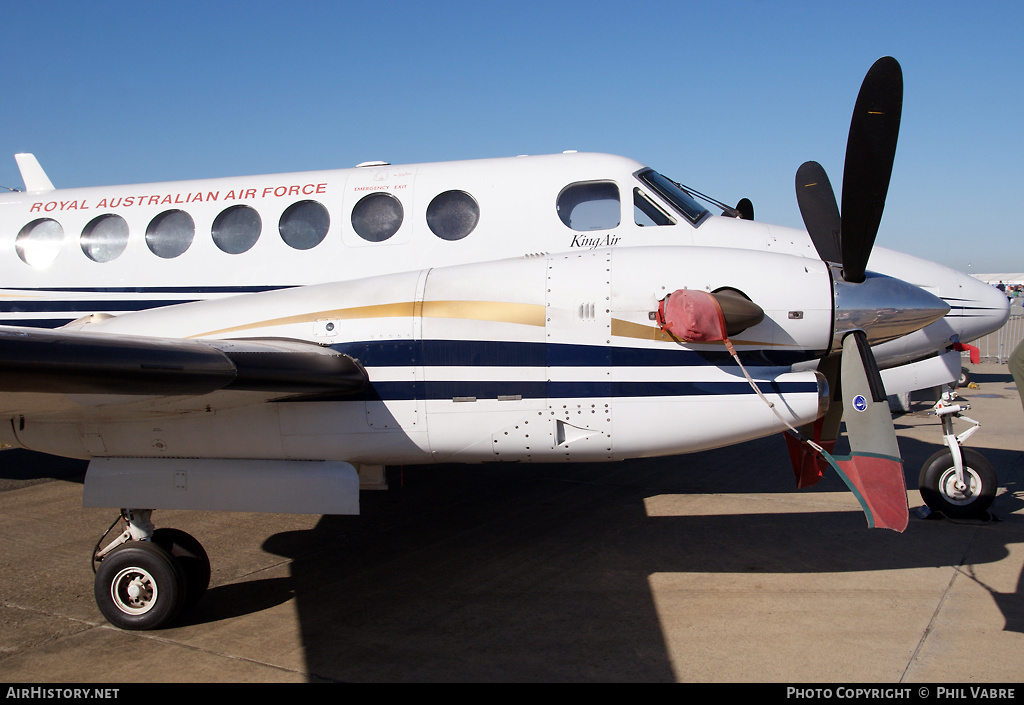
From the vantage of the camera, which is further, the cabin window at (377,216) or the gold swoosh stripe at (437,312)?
the cabin window at (377,216)

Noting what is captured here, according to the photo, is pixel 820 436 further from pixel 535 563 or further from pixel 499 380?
pixel 499 380

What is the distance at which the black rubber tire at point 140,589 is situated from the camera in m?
4.96

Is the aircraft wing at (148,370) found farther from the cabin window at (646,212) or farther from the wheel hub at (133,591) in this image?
the cabin window at (646,212)

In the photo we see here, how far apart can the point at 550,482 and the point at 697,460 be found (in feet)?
7.61

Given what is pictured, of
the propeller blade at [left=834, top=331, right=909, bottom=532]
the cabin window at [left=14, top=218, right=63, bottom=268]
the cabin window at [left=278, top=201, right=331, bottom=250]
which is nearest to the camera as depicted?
the propeller blade at [left=834, top=331, right=909, bottom=532]

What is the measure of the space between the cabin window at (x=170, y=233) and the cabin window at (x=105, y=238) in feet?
0.99

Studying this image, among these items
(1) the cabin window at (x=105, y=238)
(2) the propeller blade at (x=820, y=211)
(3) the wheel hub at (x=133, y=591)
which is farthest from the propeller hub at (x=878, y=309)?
(1) the cabin window at (x=105, y=238)

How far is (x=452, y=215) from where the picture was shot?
6.80 m

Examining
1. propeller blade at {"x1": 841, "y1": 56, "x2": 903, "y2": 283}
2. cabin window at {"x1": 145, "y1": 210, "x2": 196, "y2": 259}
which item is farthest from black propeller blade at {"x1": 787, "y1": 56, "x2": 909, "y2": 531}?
cabin window at {"x1": 145, "y1": 210, "x2": 196, "y2": 259}

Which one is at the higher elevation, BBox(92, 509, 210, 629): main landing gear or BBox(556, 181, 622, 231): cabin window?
BBox(556, 181, 622, 231): cabin window

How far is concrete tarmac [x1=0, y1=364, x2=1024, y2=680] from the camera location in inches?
168

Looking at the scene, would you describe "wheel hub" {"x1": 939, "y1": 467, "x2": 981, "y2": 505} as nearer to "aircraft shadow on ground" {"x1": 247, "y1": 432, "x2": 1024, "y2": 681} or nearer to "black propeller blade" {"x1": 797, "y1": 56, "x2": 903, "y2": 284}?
"aircraft shadow on ground" {"x1": 247, "y1": 432, "x2": 1024, "y2": 681}

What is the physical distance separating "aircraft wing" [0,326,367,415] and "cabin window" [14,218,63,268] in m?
3.77
